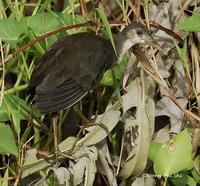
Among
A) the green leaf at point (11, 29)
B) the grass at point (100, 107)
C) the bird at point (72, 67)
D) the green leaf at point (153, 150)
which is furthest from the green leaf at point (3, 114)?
the green leaf at point (153, 150)

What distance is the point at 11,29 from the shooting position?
86.0 inches

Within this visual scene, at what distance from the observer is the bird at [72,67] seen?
Answer: 7.09 feet

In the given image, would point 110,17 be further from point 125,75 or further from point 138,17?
point 125,75

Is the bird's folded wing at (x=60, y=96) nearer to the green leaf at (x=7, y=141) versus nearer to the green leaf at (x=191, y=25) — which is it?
the green leaf at (x=7, y=141)

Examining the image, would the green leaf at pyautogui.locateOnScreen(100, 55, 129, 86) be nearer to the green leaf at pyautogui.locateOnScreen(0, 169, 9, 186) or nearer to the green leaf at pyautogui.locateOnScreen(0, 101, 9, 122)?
the green leaf at pyautogui.locateOnScreen(0, 101, 9, 122)

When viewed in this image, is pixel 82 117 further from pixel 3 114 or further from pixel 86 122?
pixel 3 114

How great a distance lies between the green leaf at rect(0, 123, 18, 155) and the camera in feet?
6.57

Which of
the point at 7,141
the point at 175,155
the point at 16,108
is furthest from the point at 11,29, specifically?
the point at 175,155

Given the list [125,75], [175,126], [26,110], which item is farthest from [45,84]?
[175,126]

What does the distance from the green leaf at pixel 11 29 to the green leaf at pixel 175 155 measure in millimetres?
573

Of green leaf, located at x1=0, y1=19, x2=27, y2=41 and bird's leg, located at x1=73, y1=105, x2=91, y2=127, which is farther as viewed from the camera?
bird's leg, located at x1=73, y1=105, x2=91, y2=127

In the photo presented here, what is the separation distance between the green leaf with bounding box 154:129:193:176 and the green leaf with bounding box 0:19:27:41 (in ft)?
1.88

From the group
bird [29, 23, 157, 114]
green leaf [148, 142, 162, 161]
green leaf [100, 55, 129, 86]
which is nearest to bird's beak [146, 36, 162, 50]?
bird [29, 23, 157, 114]

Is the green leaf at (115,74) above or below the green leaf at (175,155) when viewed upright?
above
